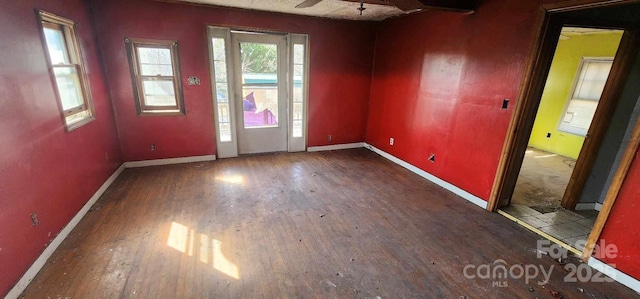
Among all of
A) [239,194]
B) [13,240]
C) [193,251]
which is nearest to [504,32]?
[239,194]

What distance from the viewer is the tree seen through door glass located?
4.48 meters

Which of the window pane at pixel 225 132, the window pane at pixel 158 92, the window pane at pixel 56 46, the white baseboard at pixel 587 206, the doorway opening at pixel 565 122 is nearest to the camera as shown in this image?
the window pane at pixel 56 46

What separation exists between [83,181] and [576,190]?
5.60 meters

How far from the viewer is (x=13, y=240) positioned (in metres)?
1.87

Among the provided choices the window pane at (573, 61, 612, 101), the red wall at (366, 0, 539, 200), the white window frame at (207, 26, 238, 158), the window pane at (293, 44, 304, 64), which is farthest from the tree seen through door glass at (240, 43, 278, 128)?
the window pane at (573, 61, 612, 101)

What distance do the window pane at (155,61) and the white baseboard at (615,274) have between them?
532 cm

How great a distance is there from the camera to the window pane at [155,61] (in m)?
3.89

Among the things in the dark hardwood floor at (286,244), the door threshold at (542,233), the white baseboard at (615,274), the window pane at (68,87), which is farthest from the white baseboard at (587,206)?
the window pane at (68,87)

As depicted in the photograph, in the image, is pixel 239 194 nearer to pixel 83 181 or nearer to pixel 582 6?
pixel 83 181

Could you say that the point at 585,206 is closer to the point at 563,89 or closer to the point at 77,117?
the point at 563,89

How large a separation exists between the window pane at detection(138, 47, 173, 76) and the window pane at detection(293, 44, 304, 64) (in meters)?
1.93

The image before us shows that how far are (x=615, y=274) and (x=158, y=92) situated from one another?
554 cm

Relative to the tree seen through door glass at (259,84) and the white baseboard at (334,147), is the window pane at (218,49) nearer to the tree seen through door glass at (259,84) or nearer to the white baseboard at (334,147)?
the tree seen through door glass at (259,84)

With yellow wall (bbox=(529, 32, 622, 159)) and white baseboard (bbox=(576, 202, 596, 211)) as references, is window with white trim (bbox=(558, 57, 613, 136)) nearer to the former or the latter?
yellow wall (bbox=(529, 32, 622, 159))
